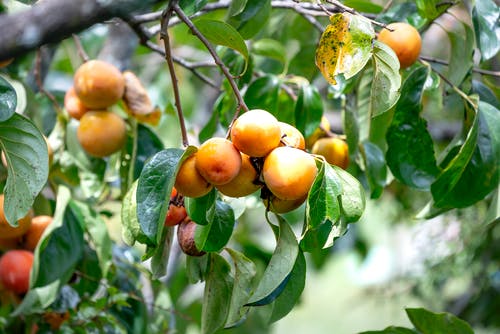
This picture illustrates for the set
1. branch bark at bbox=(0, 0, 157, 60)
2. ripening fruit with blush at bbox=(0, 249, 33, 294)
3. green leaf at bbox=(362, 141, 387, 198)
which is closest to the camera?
branch bark at bbox=(0, 0, 157, 60)

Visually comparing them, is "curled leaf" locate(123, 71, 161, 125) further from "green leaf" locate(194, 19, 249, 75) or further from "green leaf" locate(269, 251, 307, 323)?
"green leaf" locate(269, 251, 307, 323)

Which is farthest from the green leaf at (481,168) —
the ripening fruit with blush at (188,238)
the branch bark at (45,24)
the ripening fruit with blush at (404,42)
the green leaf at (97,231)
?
the branch bark at (45,24)

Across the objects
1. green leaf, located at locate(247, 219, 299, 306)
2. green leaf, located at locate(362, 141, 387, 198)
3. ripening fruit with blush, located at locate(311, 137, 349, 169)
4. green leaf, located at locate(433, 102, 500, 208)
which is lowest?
green leaf, located at locate(362, 141, 387, 198)

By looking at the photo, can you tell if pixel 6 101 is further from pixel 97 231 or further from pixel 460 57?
pixel 460 57

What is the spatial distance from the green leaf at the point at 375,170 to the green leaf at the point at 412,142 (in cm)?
9

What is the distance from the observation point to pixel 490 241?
220 cm

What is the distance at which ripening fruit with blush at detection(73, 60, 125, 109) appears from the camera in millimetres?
1386

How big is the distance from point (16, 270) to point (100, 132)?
28 cm

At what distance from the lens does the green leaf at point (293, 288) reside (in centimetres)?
102

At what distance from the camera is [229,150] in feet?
3.01

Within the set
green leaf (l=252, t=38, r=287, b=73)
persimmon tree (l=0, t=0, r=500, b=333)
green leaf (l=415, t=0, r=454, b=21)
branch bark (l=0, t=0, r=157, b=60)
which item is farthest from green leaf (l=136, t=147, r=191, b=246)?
green leaf (l=252, t=38, r=287, b=73)

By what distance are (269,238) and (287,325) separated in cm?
208

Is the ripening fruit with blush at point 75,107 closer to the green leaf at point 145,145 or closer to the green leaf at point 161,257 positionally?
the green leaf at point 145,145

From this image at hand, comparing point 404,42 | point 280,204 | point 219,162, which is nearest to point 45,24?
point 219,162
